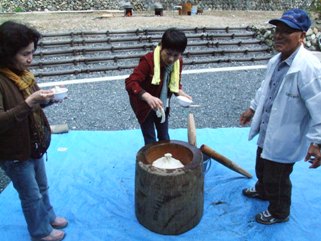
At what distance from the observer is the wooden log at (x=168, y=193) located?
2.31m

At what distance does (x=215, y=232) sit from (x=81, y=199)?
1.25m

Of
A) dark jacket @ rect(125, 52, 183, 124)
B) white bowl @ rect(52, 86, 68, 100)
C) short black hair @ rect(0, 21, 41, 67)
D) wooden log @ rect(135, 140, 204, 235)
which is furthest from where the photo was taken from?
dark jacket @ rect(125, 52, 183, 124)

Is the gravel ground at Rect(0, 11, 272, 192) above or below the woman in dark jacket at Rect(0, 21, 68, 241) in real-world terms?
below

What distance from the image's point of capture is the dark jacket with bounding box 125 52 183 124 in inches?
100.0

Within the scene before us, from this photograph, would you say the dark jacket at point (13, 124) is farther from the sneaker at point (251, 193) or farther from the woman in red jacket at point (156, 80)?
the sneaker at point (251, 193)

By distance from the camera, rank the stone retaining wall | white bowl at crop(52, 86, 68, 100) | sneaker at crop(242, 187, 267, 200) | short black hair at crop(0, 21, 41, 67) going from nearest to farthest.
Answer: short black hair at crop(0, 21, 41, 67) < white bowl at crop(52, 86, 68, 100) < sneaker at crop(242, 187, 267, 200) < the stone retaining wall

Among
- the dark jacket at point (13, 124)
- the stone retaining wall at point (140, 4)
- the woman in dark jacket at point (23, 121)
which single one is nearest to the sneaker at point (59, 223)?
the woman in dark jacket at point (23, 121)

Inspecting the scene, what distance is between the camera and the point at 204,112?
4.98 meters

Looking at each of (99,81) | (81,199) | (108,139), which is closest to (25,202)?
(81,199)

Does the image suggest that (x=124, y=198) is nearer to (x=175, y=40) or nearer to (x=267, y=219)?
(x=267, y=219)

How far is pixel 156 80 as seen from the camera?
255 centimetres

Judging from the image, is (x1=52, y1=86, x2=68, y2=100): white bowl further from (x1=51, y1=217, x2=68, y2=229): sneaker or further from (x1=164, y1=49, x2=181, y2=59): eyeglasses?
(x1=51, y1=217, x2=68, y2=229): sneaker

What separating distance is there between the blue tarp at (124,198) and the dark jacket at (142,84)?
843mm

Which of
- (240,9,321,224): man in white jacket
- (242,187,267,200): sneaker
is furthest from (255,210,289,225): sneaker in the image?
(242,187,267,200): sneaker
